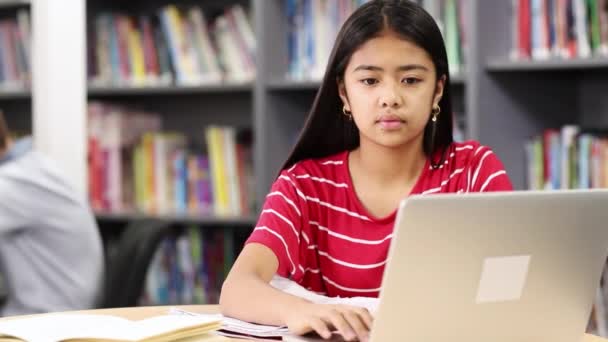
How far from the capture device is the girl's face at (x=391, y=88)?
1.62 m

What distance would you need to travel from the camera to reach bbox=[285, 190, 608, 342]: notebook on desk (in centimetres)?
102

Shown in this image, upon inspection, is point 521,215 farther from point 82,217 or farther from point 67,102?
point 67,102

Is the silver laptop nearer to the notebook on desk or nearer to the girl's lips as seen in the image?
the notebook on desk

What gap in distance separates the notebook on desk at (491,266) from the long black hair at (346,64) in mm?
574

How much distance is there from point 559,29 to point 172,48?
4.58 ft

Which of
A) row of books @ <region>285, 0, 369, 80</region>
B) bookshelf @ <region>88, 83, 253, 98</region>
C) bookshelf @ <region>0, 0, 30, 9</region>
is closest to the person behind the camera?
row of books @ <region>285, 0, 369, 80</region>

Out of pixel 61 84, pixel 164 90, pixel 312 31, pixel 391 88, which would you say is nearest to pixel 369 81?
pixel 391 88

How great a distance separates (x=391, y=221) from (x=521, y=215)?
64 cm

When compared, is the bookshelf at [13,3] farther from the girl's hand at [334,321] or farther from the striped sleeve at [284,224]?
the girl's hand at [334,321]

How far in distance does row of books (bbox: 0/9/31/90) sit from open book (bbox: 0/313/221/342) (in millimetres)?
2554

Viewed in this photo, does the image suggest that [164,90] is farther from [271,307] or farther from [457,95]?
[271,307]

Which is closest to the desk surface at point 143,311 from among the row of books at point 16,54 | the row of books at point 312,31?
the row of books at point 312,31

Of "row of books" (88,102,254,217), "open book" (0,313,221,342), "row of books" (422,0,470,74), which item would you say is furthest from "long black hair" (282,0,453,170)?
"row of books" (88,102,254,217)

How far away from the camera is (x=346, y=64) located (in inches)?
66.8
